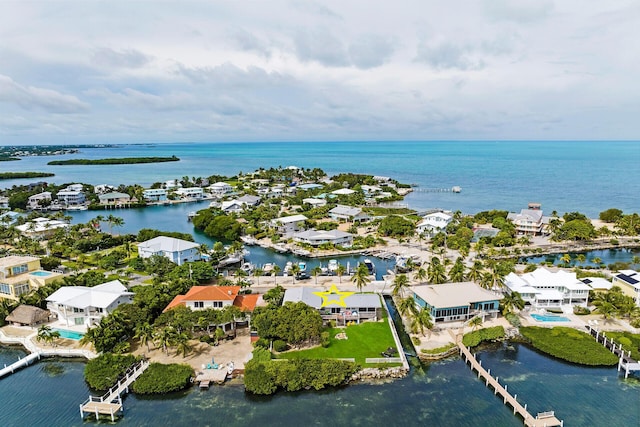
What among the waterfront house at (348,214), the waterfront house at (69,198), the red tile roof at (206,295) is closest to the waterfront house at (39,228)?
the waterfront house at (69,198)

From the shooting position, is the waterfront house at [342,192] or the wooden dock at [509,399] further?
the waterfront house at [342,192]

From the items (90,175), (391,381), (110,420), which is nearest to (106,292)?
(110,420)

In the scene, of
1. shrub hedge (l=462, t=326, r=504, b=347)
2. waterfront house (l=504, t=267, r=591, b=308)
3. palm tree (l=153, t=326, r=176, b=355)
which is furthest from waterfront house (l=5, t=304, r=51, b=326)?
waterfront house (l=504, t=267, r=591, b=308)

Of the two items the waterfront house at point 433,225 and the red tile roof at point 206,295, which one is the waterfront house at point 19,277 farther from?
the waterfront house at point 433,225

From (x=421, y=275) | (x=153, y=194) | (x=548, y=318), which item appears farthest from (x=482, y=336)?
(x=153, y=194)

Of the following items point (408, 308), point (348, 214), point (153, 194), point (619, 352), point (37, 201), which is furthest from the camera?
point (153, 194)

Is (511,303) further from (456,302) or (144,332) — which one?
(144,332)
